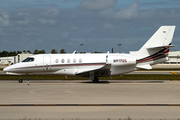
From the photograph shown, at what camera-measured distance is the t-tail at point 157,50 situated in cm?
2659

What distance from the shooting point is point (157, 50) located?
87.4 feet

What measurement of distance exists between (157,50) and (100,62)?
6.27 metres

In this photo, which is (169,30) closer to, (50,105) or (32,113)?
(50,105)

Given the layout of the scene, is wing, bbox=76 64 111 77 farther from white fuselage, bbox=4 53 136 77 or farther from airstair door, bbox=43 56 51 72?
airstair door, bbox=43 56 51 72

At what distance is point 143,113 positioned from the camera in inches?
423

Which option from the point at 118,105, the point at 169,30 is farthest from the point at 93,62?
the point at 118,105

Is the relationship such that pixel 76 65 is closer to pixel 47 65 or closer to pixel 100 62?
pixel 100 62

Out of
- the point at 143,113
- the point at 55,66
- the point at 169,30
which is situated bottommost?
the point at 143,113

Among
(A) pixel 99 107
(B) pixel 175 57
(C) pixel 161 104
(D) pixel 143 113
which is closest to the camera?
(D) pixel 143 113

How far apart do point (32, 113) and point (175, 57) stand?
101288 mm

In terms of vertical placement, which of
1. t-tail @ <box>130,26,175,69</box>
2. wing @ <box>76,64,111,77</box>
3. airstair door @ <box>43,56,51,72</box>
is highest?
t-tail @ <box>130,26,175,69</box>

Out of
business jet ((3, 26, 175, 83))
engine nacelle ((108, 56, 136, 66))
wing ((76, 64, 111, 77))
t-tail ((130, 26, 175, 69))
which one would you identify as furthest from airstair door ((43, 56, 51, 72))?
t-tail ((130, 26, 175, 69))

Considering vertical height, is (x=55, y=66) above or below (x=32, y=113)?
above

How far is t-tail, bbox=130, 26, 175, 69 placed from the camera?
87.2 ft
